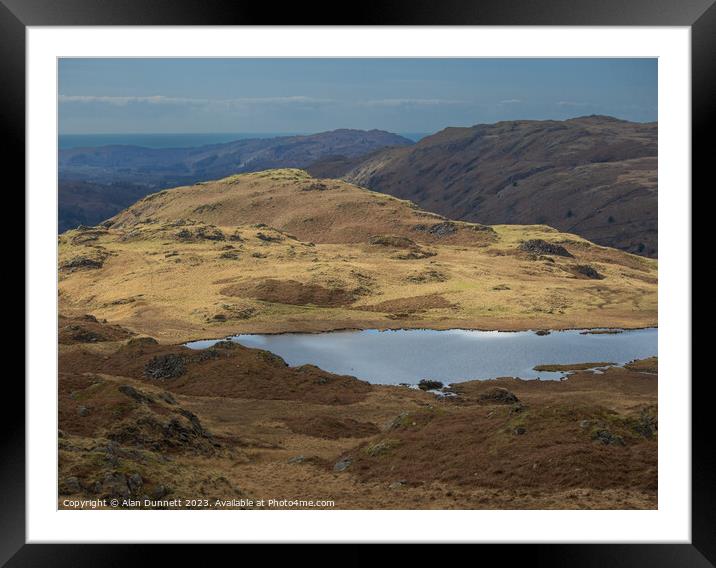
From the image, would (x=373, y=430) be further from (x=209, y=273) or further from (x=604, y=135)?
(x=604, y=135)

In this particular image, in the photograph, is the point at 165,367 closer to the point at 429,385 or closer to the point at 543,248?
the point at 429,385

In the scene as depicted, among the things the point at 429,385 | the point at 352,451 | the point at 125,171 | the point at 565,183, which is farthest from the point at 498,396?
the point at 565,183

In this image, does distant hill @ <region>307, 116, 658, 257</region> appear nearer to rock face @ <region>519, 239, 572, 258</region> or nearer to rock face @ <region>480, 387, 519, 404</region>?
rock face @ <region>519, 239, 572, 258</region>

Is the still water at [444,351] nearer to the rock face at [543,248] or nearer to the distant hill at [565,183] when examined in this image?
the rock face at [543,248]

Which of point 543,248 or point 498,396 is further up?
point 543,248

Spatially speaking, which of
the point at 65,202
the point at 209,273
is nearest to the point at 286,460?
the point at 209,273
